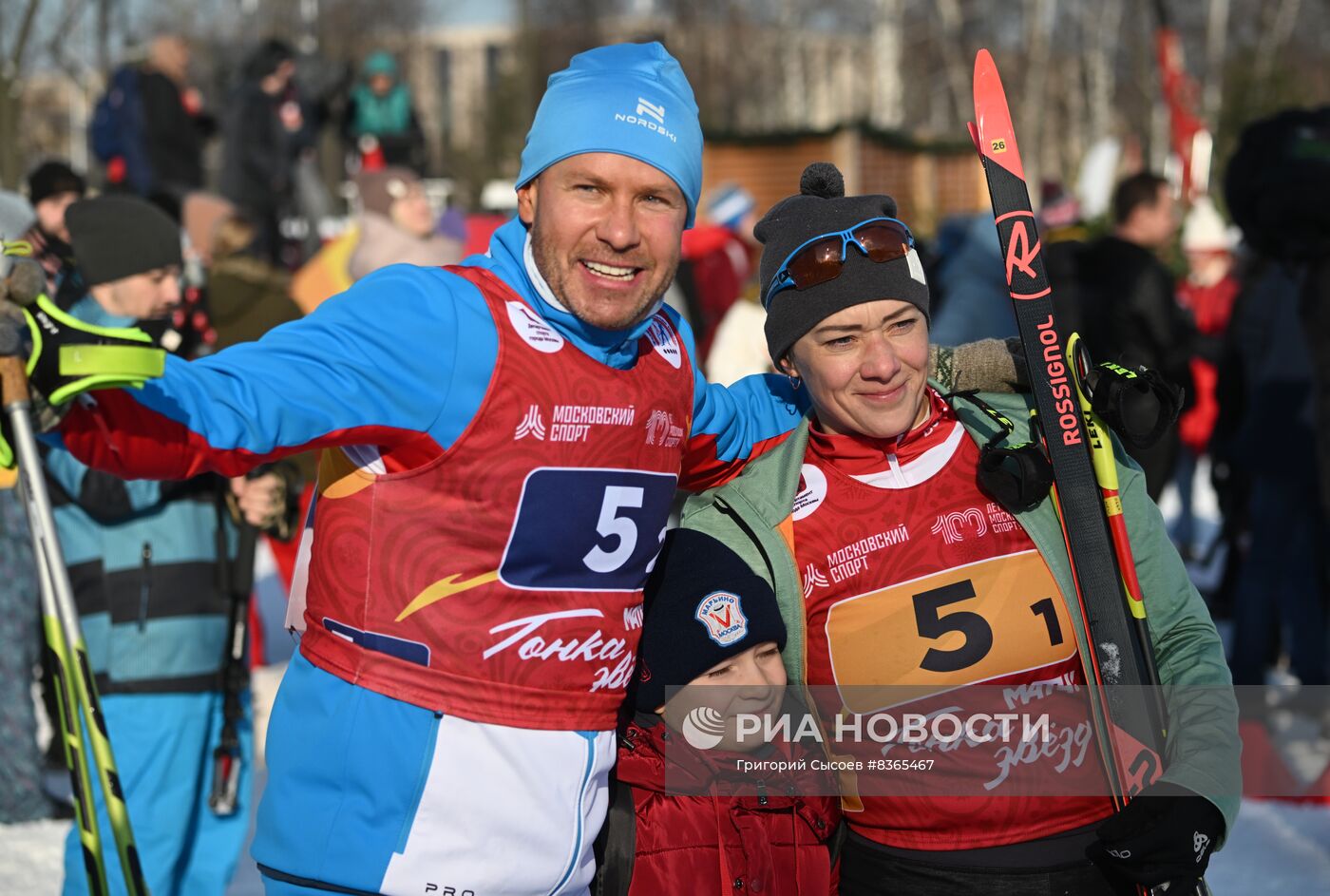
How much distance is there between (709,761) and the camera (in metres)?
2.59

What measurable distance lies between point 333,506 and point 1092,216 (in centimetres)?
1534

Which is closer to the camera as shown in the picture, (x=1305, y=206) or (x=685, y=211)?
(x=685, y=211)

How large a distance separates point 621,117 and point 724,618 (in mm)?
889

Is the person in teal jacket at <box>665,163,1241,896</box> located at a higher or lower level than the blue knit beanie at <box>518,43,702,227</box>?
lower

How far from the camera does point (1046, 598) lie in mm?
2512

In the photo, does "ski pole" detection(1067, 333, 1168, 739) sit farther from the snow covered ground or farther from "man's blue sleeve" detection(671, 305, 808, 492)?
the snow covered ground

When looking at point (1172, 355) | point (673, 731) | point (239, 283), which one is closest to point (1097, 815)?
point (673, 731)

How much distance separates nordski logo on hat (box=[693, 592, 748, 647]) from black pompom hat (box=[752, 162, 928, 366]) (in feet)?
1.66

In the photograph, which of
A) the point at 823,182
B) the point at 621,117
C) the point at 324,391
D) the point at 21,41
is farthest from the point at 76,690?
the point at 21,41

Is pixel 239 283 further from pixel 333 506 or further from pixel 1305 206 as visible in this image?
pixel 1305 206

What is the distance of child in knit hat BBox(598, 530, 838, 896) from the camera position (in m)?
2.51

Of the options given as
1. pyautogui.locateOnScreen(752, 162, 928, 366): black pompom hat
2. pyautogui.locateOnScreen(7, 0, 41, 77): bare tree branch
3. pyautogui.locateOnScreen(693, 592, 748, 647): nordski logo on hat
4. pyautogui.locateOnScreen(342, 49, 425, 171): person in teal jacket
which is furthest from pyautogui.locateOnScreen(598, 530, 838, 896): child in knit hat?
pyautogui.locateOnScreen(342, 49, 425, 171): person in teal jacket

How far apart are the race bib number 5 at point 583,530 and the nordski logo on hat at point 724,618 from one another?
205 millimetres

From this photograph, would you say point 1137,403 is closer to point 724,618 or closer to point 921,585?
point 921,585
